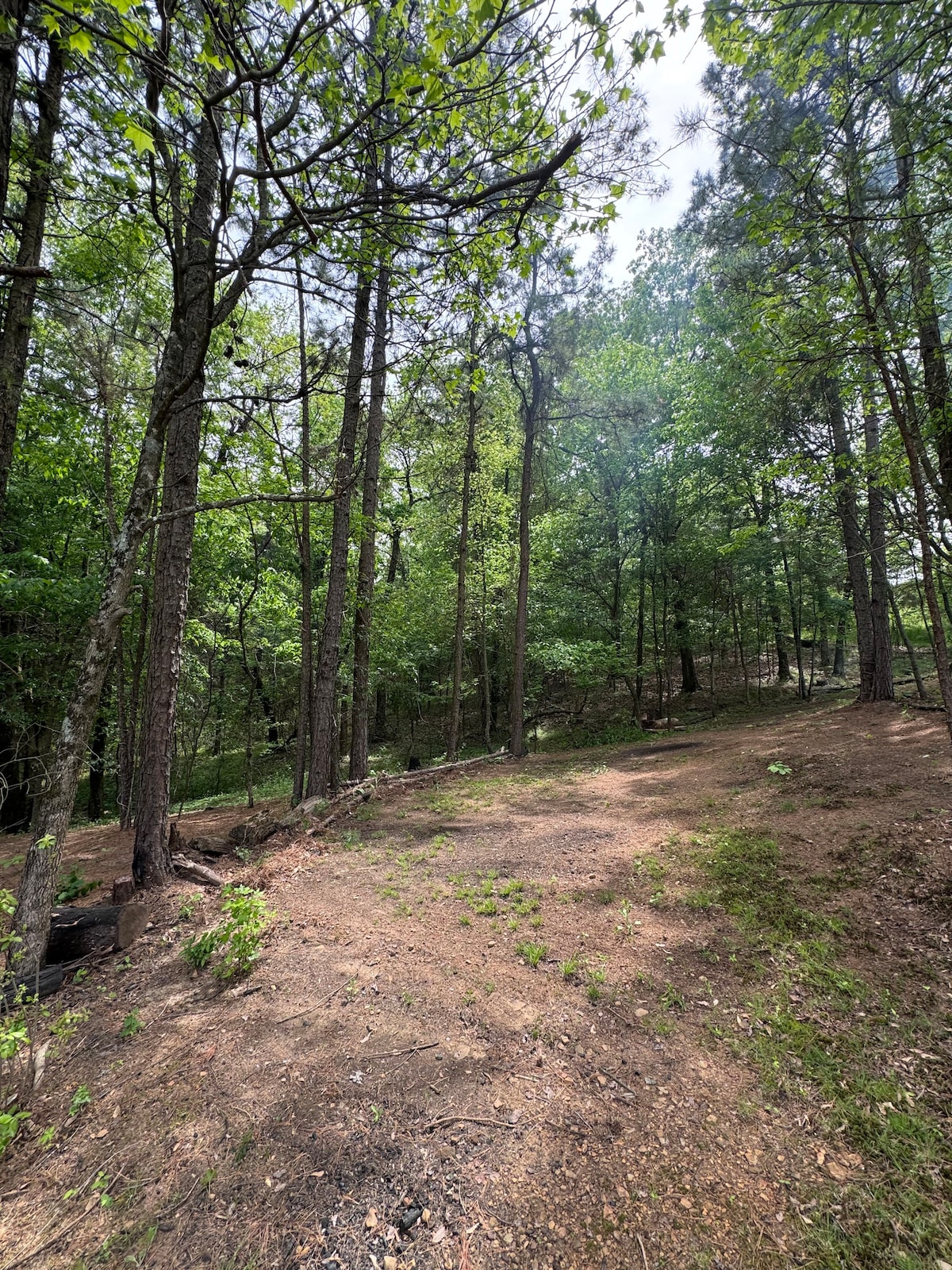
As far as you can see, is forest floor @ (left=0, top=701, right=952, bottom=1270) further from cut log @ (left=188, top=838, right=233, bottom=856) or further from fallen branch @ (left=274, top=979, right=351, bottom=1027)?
cut log @ (left=188, top=838, right=233, bottom=856)

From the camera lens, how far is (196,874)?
491 cm

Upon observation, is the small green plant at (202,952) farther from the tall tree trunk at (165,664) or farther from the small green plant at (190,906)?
the tall tree trunk at (165,664)

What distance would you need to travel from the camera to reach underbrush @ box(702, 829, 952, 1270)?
187 centimetres

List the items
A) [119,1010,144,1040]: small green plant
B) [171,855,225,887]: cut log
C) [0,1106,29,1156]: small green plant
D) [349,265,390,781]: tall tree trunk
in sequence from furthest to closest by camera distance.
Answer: [349,265,390,781]: tall tree trunk < [171,855,225,887]: cut log < [119,1010,144,1040]: small green plant < [0,1106,29,1156]: small green plant

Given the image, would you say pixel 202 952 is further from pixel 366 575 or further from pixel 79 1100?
pixel 366 575

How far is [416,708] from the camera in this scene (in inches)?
754

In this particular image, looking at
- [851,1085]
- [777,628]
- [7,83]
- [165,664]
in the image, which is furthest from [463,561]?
[777,628]

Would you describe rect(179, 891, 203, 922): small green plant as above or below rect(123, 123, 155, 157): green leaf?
below

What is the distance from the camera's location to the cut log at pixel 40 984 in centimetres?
314

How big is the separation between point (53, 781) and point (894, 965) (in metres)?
5.56

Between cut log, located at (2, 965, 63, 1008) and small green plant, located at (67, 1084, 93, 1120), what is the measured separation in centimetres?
83

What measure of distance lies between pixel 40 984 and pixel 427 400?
9896 mm

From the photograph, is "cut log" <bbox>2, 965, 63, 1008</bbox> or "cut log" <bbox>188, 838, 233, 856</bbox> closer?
"cut log" <bbox>2, 965, 63, 1008</bbox>

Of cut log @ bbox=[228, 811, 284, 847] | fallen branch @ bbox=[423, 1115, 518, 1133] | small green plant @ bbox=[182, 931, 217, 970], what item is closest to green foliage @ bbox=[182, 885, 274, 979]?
small green plant @ bbox=[182, 931, 217, 970]
